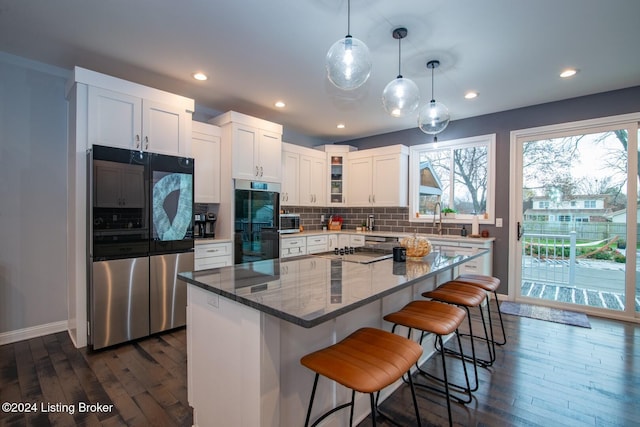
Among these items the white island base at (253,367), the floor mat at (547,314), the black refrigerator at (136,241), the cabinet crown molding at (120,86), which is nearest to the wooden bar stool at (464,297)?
the white island base at (253,367)

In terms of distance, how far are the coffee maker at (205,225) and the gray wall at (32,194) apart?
4.26 feet

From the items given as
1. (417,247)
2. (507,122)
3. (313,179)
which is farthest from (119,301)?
(507,122)

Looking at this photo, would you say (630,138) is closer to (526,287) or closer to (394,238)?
(526,287)

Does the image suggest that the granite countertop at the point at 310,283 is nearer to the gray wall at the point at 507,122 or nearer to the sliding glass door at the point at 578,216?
the gray wall at the point at 507,122

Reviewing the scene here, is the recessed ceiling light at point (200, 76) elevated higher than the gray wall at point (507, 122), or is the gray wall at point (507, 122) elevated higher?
the recessed ceiling light at point (200, 76)

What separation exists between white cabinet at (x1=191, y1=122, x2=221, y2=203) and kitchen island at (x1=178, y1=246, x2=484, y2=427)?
2155 mm

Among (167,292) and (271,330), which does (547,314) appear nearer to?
(271,330)

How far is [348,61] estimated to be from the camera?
5.74ft

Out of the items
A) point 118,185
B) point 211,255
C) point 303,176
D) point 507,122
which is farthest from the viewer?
point 303,176

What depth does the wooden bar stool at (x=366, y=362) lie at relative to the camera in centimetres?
116

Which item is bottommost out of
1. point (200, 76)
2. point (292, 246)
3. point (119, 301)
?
point (119, 301)

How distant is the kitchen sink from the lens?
2.19m

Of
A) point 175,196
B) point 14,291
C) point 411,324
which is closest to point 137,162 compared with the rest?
point 175,196

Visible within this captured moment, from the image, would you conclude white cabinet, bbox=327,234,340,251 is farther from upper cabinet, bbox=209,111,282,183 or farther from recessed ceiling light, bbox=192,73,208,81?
recessed ceiling light, bbox=192,73,208,81
